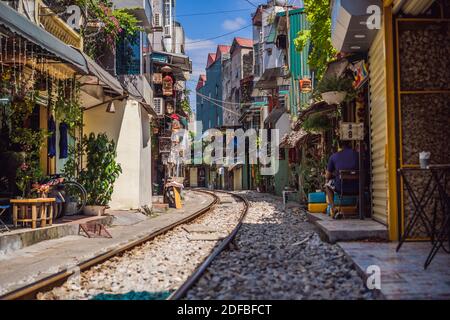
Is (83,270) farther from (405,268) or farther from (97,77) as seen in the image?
(97,77)

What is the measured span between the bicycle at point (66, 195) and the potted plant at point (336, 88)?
6194 millimetres

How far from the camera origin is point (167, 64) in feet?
103

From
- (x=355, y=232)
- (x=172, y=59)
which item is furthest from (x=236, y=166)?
(x=355, y=232)

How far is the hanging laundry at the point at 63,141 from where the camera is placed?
518 inches

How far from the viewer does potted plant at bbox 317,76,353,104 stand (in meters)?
11.2

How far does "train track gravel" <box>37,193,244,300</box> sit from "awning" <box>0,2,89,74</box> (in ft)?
11.6

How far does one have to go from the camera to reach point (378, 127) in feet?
29.2

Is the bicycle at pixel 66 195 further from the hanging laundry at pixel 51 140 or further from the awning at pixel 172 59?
the awning at pixel 172 59

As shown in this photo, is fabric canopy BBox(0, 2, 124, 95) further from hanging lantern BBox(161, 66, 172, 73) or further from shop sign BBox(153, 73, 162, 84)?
hanging lantern BBox(161, 66, 172, 73)

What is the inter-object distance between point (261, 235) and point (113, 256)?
3443mm

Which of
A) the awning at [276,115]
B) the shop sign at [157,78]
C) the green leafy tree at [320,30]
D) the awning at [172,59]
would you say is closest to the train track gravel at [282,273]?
the green leafy tree at [320,30]

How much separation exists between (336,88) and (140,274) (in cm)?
659

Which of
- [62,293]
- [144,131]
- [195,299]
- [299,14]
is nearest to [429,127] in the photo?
[195,299]

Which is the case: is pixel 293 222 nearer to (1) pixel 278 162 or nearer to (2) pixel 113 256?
(2) pixel 113 256
